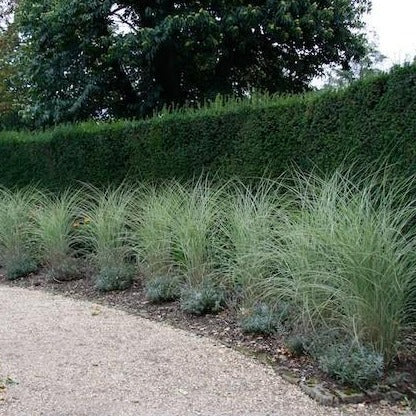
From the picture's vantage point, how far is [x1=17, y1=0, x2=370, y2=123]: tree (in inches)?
428

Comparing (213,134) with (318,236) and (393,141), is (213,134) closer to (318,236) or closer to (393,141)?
(393,141)

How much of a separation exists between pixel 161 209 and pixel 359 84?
236 centimetres

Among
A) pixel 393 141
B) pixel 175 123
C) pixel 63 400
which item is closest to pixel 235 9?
pixel 175 123

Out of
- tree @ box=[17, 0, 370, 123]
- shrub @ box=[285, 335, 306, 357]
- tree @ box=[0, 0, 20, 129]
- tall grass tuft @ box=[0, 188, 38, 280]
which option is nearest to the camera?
shrub @ box=[285, 335, 306, 357]

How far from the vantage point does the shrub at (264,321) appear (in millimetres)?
3986

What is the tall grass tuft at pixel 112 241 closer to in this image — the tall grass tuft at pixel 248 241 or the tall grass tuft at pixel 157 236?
the tall grass tuft at pixel 157 236

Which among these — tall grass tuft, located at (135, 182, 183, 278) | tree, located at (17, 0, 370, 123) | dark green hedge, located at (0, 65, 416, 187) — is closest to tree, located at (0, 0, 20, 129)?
→ tree, located at (17, 0, 370, 123)

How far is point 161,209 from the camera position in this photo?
585 cm

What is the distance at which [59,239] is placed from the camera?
266 inches

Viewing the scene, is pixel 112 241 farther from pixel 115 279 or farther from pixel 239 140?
pixel 239 140

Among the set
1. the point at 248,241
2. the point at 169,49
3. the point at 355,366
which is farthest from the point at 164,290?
the point at 169,49

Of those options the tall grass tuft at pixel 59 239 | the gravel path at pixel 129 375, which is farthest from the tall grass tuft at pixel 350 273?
the tall grass tuft at pixel 59 239

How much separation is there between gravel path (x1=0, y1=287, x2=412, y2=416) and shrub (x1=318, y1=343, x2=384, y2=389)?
181mm

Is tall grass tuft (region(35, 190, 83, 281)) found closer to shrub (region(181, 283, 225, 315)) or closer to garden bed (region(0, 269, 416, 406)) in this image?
garden bed (region(0, 269, 416, 406))
